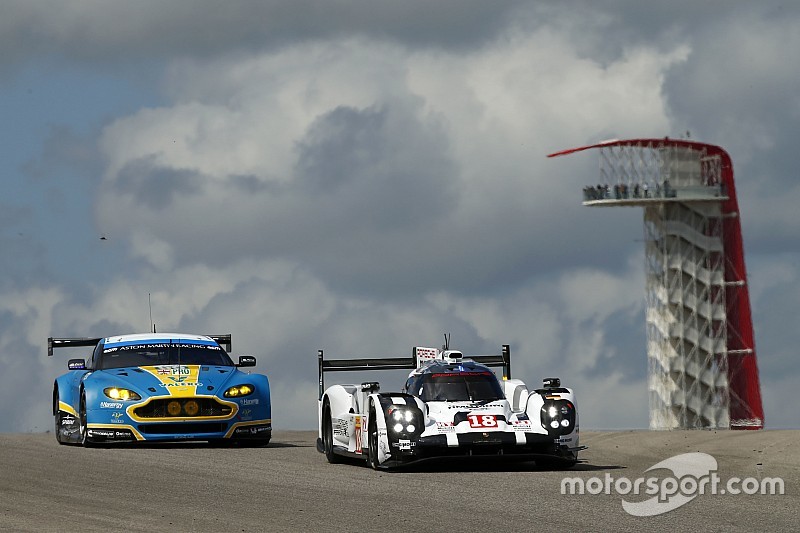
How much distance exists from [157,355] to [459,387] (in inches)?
251

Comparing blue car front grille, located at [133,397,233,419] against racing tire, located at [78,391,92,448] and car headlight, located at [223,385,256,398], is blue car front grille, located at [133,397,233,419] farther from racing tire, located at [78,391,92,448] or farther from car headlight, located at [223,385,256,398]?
racing tire, located at [78,391,92,448]

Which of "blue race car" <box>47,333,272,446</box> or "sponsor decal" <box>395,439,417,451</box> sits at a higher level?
"blue race car" <box>47,333,272,446</box>

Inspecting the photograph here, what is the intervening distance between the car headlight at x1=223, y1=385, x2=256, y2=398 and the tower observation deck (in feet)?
294

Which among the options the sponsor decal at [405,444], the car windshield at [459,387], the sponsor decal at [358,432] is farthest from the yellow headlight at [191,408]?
the sponsor decal at [405,444]

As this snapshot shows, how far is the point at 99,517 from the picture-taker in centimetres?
1315

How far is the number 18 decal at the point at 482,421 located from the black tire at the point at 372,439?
1111 mm

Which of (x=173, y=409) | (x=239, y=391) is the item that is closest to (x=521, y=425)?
(x=239, y=391)

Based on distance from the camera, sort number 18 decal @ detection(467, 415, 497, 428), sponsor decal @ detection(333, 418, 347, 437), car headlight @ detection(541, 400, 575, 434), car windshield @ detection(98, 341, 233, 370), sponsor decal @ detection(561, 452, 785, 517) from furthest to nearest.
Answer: car windshield @ detection(98, 341, 233, 370), sponsor decal @ detection(333, 418, 347, 437), car headlight @ detection(541, 400, 575, 434), number 18 decal @ detection(467, 415, 497, 428), sponsor decal @ detection(561, 452, 785, 517)

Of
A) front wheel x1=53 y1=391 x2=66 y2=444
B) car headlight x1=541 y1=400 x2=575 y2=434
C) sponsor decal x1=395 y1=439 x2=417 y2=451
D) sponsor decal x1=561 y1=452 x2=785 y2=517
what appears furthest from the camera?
front wheel x1=53 y1=391 x2=66 y2=444

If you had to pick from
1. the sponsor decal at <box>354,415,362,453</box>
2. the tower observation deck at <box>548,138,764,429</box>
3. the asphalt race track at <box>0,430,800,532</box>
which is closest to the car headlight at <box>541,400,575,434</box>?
Answer: the asphalt race track at <box>0,430,800,532</box>

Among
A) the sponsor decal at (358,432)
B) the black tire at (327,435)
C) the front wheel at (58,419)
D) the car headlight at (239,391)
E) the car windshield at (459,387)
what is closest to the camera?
the car windshield at (459,387)

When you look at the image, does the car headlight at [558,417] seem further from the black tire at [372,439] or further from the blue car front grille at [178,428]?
the blue car front grille at [178,428]

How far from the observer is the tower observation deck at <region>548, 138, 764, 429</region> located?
364ft

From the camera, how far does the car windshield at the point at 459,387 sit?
18.6m
